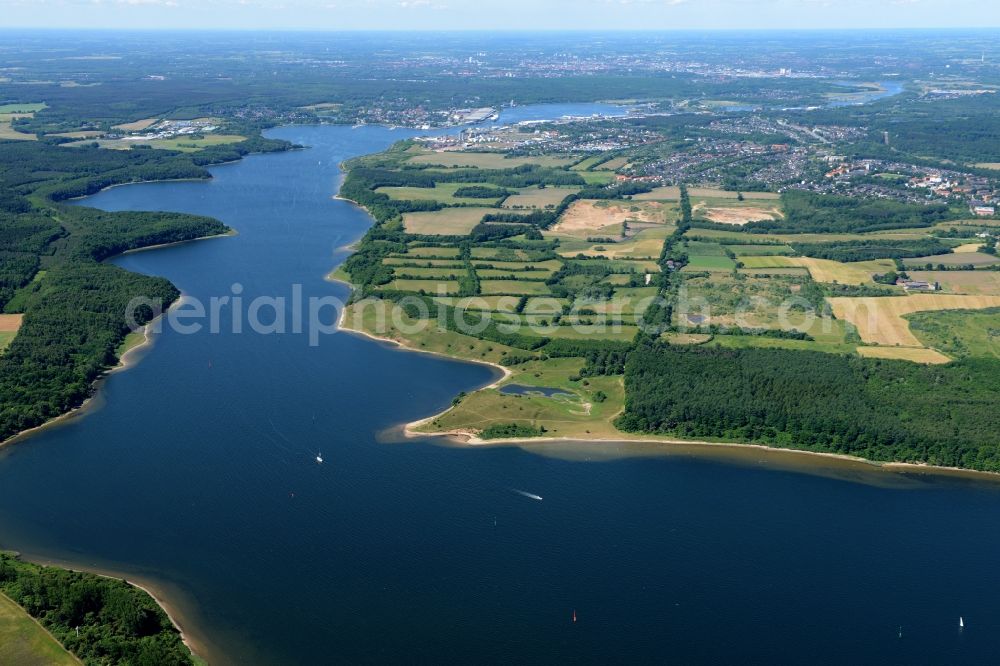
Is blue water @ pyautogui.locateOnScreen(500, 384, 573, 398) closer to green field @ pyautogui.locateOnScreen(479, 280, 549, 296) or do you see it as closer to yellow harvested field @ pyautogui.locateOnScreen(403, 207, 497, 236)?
green field @ pyautogui.locateOnScreen(479, 280, 549, 296)

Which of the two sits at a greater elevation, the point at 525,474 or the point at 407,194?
the point at 407,194

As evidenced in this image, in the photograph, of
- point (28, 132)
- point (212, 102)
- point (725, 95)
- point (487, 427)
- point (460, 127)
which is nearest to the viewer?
point (487, 427)

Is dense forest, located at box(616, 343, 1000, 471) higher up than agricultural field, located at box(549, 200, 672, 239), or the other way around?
agricultural field, located at box(549, 200, 672, 239)

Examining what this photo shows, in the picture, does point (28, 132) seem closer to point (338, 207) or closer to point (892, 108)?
point (338, 207)

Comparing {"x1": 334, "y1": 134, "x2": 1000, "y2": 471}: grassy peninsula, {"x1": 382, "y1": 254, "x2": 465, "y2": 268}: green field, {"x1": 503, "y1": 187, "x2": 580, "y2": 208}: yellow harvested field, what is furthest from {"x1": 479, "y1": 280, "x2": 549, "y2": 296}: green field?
{"x1": 503, "y1": 187, "x2": 580, "y2": 208}: yellow harvested field

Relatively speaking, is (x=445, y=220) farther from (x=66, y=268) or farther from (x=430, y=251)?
(x=66, y=268)

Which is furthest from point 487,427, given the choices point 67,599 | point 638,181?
point 638,181
